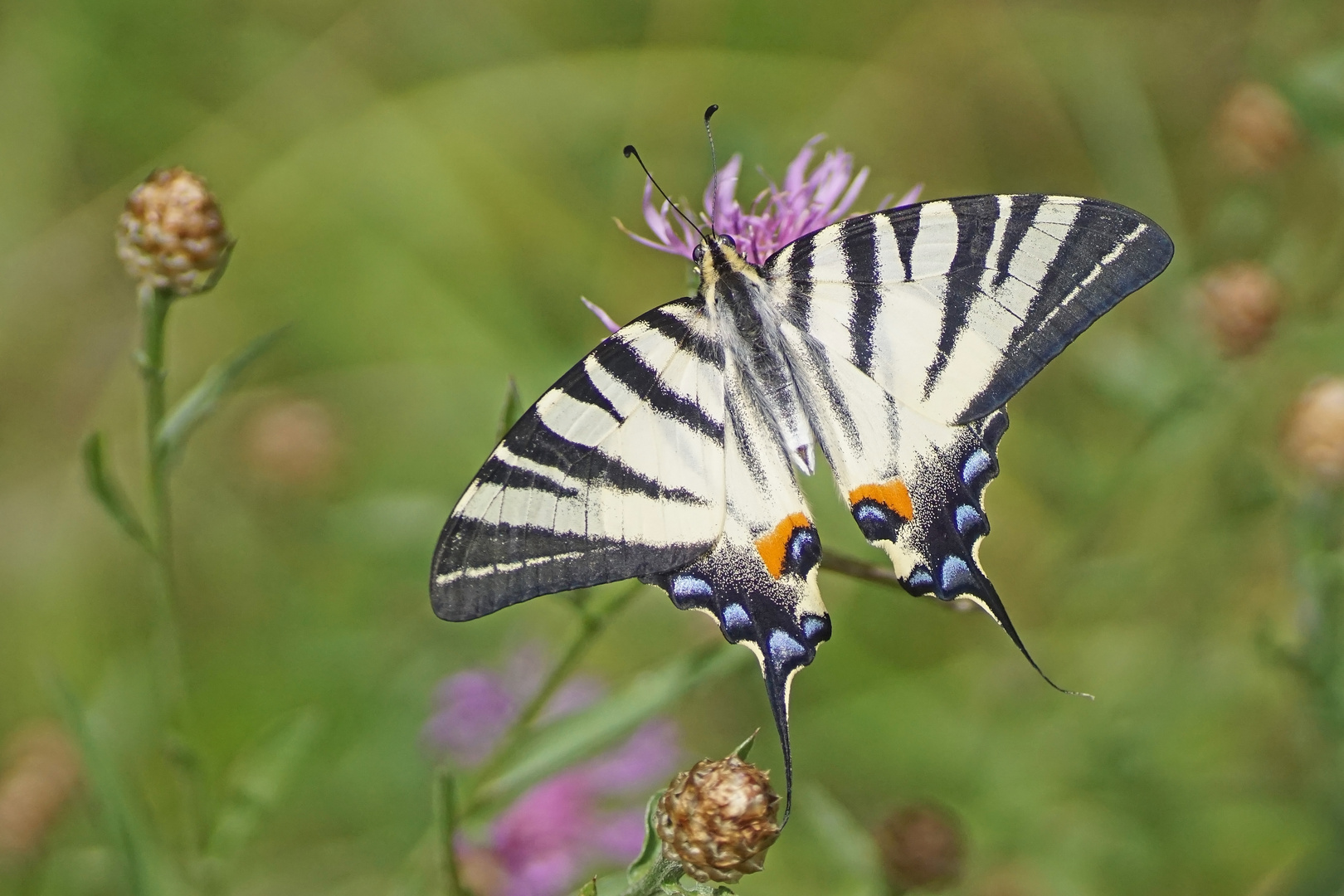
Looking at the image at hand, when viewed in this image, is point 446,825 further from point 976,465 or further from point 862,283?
point 862,283

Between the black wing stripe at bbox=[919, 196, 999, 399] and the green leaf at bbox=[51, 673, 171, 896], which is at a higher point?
the black wing stripe at bbox=[919, 196, 999, 399]

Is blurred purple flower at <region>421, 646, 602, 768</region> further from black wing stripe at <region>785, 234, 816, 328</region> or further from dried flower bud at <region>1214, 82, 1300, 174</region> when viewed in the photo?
dried flower bud at <region>1214, 82, 1300, 174</region>

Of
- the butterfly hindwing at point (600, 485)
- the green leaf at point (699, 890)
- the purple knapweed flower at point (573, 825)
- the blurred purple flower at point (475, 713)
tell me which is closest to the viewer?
the green leaf at point (699, 890)

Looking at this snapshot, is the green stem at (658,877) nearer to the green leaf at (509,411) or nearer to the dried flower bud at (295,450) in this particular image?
the green leaf at (509,411)

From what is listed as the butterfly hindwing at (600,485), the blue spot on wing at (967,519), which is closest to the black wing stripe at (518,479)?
the butterfly hindwing at (600,485)

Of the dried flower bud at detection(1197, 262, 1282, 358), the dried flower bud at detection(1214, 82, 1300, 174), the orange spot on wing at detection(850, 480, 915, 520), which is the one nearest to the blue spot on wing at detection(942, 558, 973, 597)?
the orange spot on wing at detection(850, 480, 915, 520)
